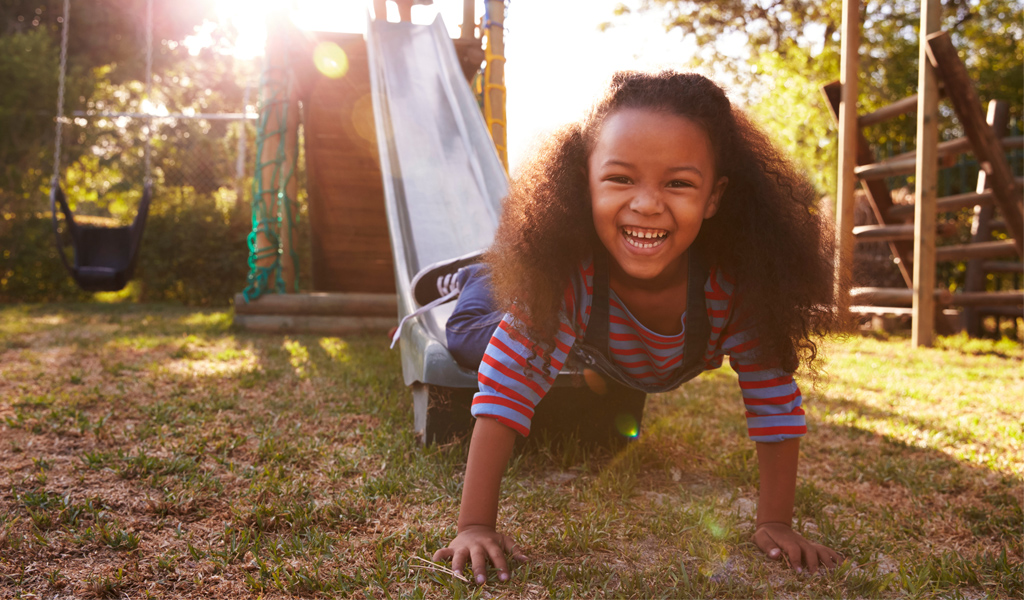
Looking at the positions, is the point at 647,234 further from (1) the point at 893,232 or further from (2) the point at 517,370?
(1) the point at 893,232

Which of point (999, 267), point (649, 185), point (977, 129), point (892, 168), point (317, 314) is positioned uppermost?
point (977, 129)

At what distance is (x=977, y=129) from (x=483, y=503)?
5569mm

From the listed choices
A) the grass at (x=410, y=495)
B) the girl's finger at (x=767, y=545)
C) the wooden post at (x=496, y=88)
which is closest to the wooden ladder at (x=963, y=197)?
the grass at (x=410, y=495)

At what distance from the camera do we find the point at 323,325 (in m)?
5.50

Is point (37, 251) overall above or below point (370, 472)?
above

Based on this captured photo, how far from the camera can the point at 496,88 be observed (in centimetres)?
537

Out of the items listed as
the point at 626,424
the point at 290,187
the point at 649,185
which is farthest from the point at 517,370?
the point at 290,187

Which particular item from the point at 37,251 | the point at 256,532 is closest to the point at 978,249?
the point at 256,532

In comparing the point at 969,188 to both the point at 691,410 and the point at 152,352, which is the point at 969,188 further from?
the point at 152,352

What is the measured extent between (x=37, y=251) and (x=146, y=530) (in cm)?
861

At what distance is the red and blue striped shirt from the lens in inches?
64.2

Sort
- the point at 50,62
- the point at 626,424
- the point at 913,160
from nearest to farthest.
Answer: the point at 626,424, the point at 913,160, the point at 50,62

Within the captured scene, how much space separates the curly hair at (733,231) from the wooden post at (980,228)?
551 cm

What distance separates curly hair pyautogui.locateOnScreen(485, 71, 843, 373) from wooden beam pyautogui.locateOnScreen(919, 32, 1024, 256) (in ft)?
15.1
